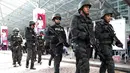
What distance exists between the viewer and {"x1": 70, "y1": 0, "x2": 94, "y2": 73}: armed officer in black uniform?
5.00 m

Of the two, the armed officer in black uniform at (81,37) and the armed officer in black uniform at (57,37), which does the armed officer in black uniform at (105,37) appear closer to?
the armed officer in black uniform at (81,37)

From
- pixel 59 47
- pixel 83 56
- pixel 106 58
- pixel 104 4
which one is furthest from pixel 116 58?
pixel 104 4

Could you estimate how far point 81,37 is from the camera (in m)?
5.08

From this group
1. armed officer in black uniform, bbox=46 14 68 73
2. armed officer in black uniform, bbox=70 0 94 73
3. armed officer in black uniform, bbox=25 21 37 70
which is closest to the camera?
armed officer in black uniform, bbox=70 0 94 73

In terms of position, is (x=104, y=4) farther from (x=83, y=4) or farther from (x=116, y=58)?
(x=83, y=4)

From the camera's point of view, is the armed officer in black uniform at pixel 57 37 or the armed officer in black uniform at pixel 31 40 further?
the armed officer in black uniform at pixel 31 40

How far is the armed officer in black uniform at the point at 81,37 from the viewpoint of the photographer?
5.00m

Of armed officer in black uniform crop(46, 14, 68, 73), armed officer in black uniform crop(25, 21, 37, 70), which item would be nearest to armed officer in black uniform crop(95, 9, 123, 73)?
armed officer in black uniform crop(46, 14, 68, 73)

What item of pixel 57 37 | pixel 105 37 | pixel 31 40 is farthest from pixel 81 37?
pixel 31 40

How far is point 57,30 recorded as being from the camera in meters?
6.86

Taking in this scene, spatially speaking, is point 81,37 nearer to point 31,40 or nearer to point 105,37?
point 105,37

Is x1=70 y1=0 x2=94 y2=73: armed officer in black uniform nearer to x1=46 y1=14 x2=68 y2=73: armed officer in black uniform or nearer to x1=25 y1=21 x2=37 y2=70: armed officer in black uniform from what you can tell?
x1=46 y1=14 x2=68 y2=73: armed officer in black uniform

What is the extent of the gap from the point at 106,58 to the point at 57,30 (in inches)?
70.4

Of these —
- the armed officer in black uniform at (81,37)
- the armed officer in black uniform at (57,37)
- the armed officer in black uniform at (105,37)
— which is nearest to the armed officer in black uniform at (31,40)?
the armed officer in black uniform at (57,37)
